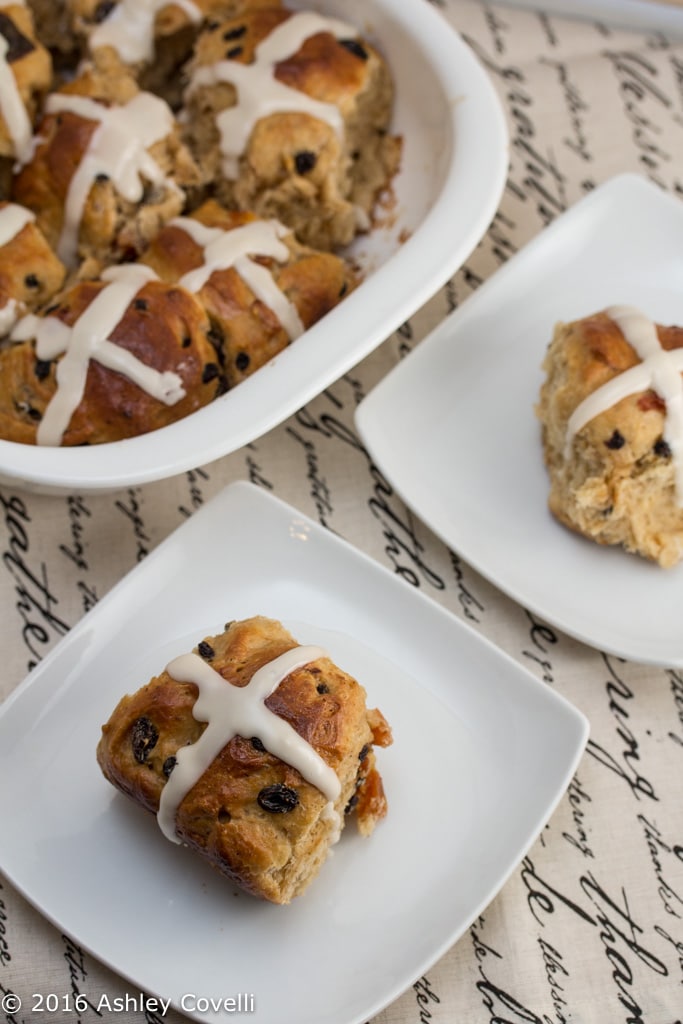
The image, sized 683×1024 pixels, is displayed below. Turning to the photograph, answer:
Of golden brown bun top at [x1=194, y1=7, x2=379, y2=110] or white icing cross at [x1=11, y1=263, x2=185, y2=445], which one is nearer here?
white icing cross at [x1=11, y1=263, x2=185, y2=445]

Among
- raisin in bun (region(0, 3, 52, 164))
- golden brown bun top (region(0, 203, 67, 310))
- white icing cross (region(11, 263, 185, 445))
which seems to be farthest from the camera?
raisin in bun (region(0, 3, 52, 164))

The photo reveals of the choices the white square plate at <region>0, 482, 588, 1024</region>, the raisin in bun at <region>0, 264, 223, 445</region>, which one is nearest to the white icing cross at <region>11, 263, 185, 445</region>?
the raisin in bun at <region>0, 264, 223, 445</region>

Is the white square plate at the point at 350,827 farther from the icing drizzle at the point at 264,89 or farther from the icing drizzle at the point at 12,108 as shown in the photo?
the icing drizzle at the point at 12,108

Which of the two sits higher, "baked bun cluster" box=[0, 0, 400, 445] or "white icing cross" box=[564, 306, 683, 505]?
"white icing cross" box=[564, 306, 683, 505]

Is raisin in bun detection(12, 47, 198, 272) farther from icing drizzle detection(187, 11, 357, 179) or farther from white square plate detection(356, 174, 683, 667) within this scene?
white square plate detection(356, 174, 683, 667)

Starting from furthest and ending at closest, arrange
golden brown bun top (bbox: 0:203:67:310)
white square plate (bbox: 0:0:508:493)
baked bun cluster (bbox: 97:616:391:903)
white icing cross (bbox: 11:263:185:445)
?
golden brown bun top (bbox: 0:203:67:310) → white icing cross (bbox: 11:263:185:445) → white square plate (bbox: 0:0:508:493) → baked bun cluster (bbox: 97:616:391:903)

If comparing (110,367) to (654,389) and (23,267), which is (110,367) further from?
(654,389)

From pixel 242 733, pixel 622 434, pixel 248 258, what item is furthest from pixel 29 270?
pixel 622 434
